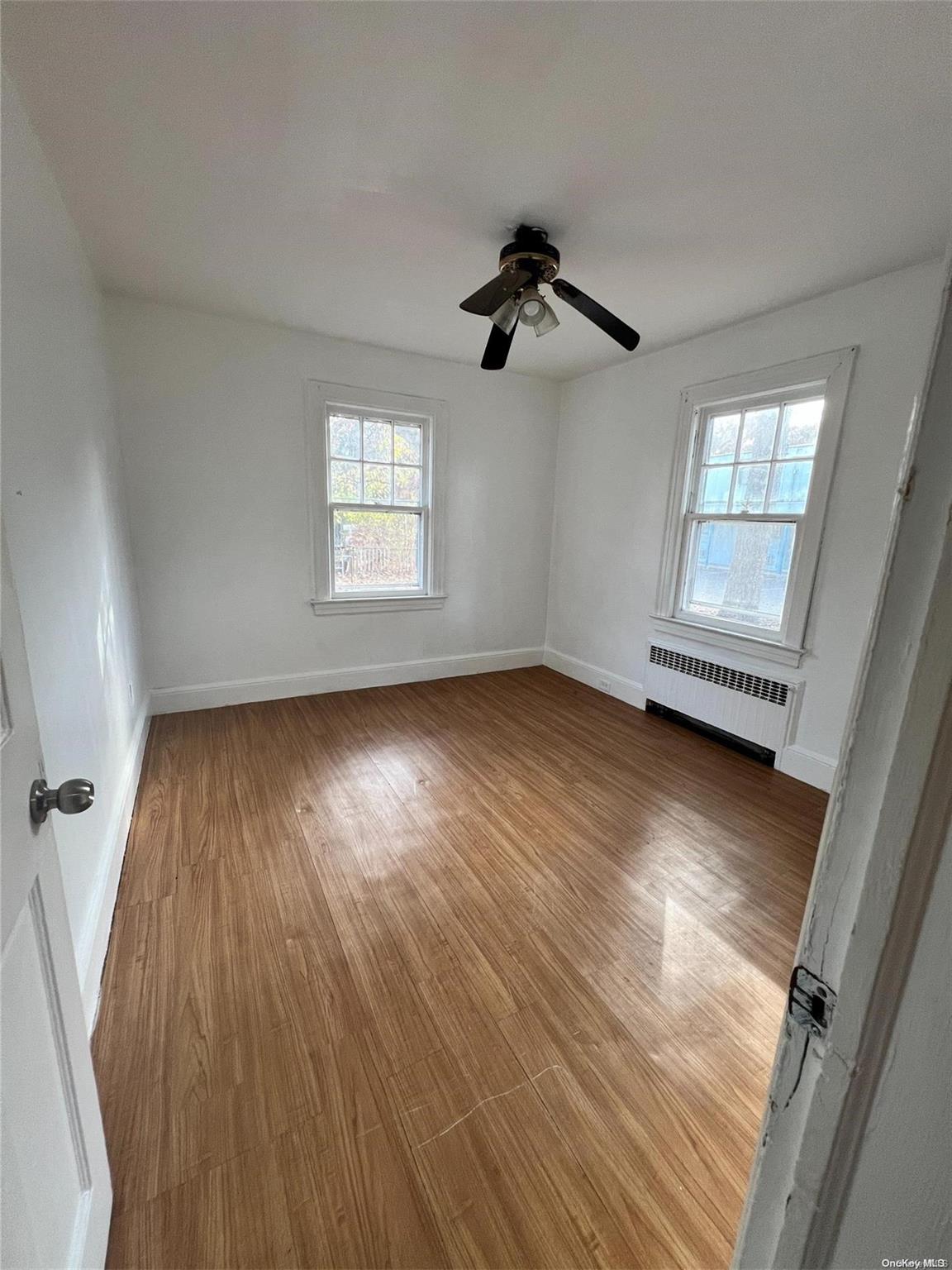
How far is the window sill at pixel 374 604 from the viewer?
3.79 m

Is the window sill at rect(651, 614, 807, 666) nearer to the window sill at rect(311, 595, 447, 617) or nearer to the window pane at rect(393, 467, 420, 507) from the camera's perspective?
the window sill at rect(311, 595, 447, 617)

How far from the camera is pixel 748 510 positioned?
299 cm

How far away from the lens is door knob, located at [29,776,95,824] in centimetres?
74

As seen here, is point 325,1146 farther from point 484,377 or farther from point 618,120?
point 484,377

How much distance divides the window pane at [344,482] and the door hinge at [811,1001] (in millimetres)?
3695

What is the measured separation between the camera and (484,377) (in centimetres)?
398

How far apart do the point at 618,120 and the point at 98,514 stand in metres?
2.46

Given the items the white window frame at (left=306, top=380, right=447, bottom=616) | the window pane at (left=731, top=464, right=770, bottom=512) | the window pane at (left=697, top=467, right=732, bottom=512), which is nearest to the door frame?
the window pane at (left=731, top=464, right=770, bottom=512)

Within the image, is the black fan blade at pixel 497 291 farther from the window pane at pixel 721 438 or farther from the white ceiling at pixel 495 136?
the window pane at pixel 721 438

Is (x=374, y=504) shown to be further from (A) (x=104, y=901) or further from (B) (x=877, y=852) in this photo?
(B) (x=877, y=852)

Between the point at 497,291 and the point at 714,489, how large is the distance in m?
1.93

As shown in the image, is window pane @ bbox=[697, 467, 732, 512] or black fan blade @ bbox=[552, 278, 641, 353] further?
window pane @ bbox=[697, 467, 732, 512]

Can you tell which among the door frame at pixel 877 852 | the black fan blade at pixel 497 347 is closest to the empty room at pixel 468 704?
the door frame at pixel 877 852

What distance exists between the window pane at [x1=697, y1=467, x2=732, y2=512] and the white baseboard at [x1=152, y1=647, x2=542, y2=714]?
2.07m
